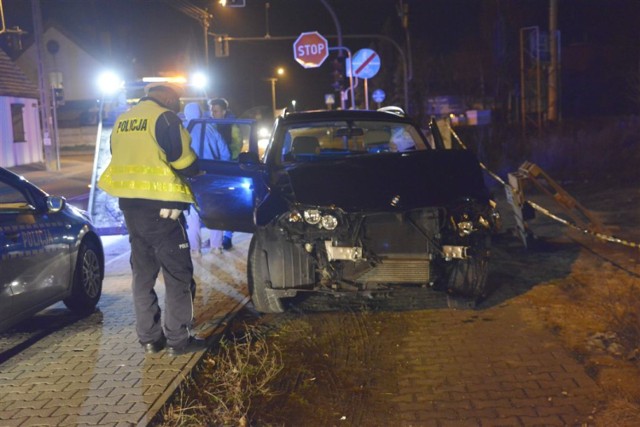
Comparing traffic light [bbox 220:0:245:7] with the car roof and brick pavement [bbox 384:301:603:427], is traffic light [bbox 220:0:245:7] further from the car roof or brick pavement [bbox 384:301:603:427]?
brick pavement [bbox 384:301:603:427]

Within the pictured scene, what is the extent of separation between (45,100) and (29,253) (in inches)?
898

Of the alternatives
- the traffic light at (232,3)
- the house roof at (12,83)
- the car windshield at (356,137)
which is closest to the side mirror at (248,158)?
the car windshield at (356,137)

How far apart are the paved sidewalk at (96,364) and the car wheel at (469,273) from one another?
1.98 meters

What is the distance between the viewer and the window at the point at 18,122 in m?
31.5

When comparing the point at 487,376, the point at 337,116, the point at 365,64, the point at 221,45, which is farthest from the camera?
the point at 221,45

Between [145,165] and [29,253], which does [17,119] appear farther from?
[145,165]

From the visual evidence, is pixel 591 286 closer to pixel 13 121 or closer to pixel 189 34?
pixel 13 121

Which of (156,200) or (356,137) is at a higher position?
(356,137)

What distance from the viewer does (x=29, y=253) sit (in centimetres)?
572

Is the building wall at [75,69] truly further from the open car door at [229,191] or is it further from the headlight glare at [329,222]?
the headlight glare at [329,222]

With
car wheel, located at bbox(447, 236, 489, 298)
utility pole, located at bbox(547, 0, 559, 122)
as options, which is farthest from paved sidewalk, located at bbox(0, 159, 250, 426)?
utility pole, located at bbox(547, 0, 559, 122)

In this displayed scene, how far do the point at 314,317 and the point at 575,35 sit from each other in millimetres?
36310

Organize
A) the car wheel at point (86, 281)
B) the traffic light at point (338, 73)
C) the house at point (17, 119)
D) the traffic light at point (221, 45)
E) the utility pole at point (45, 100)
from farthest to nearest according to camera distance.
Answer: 1. the house at point (17, 119)
2. the traffic light at point (221, 45)
3. the utility pole at point (45, 100)
4. the traffic light at point (338, 73)
5. the car wheel at point (86, 281)

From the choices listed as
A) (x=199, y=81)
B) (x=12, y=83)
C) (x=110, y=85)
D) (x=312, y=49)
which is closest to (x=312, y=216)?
(x=110, y=85)
